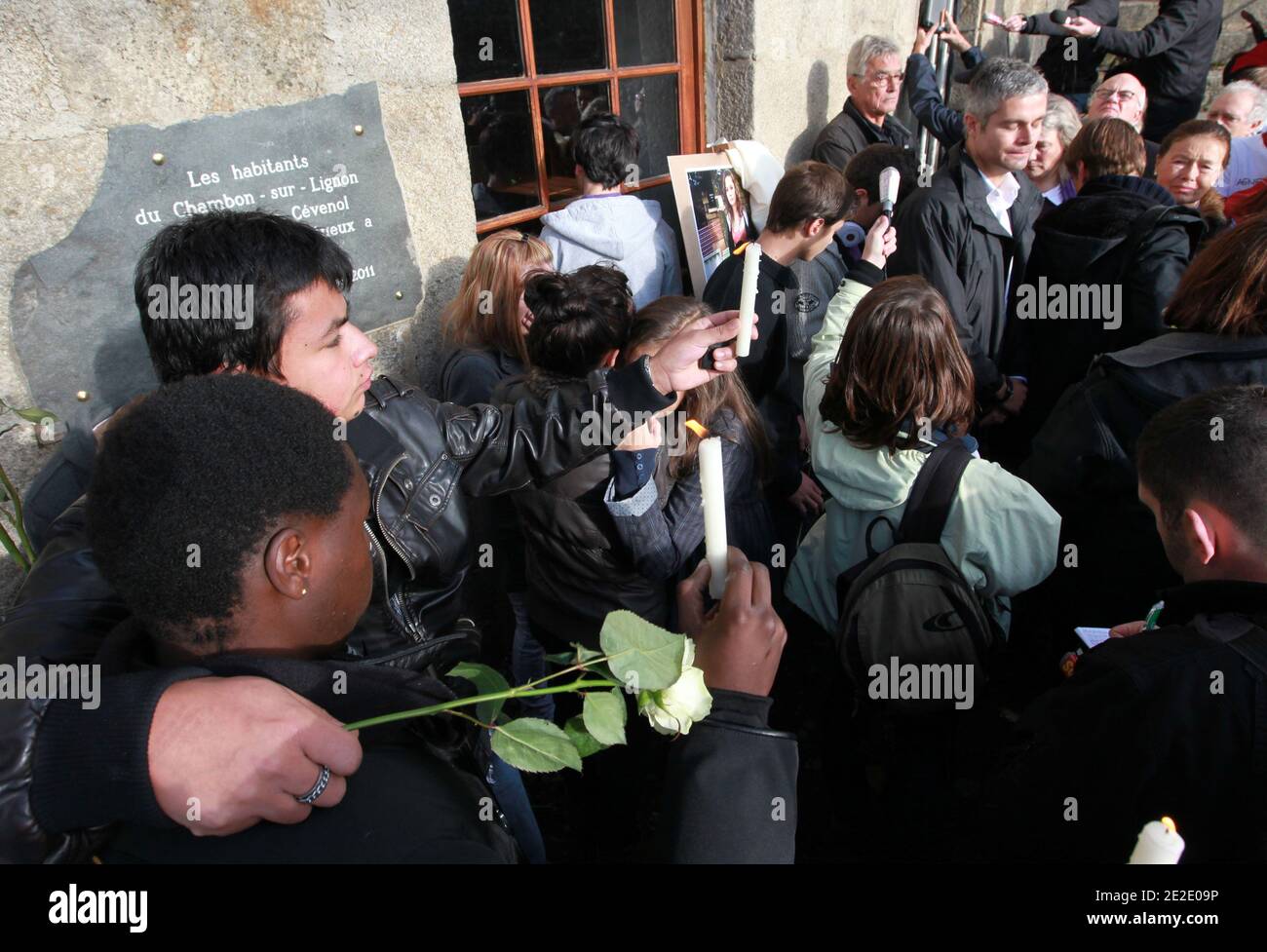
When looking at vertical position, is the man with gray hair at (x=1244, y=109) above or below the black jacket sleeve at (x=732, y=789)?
above

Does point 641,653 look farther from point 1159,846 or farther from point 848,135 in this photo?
point 848,135

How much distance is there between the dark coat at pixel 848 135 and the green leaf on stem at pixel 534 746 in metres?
4.17

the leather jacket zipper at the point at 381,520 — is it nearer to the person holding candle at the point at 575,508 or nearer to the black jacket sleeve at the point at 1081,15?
the person holding candle at the point at 575,508

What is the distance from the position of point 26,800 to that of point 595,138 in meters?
2.82

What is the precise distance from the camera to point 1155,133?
17.9 ft

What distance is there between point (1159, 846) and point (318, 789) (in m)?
0.81

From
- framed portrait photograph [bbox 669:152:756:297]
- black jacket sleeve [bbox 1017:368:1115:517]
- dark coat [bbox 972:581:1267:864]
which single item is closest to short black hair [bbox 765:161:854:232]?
framed portrait photograph [bbox 669:152:756:297]

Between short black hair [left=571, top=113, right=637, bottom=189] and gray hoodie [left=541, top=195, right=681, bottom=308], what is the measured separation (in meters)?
0.10

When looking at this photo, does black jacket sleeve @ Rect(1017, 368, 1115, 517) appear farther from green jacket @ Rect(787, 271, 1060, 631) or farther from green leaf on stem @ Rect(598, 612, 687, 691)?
green leaf on stem @ Rect(598, 612, 687, 691)

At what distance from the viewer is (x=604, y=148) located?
10.1 feet

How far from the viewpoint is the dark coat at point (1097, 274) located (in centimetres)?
262

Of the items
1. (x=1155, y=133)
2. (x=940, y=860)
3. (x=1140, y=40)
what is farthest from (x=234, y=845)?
(x=1155, y=133)

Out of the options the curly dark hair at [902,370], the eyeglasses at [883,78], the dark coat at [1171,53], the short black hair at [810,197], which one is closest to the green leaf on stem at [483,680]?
the curly dark hair at [902,370]

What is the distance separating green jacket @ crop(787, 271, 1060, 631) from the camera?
6.18 feet
